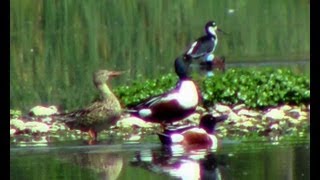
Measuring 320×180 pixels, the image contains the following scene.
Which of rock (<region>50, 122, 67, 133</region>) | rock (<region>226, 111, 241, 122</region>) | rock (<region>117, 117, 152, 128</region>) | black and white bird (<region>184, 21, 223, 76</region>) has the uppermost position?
black and white bird (<region>184, 21, 223, 76</region>)

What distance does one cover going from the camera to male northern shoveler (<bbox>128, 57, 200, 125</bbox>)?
54.9 ft

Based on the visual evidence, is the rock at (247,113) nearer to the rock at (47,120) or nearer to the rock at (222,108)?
the rock at (222,108)

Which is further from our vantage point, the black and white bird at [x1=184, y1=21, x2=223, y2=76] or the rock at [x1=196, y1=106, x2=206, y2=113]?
the black and white bird at [x1=184, y1=21, x2=223, y2=76]

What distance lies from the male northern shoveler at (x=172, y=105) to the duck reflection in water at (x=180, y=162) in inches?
65.3

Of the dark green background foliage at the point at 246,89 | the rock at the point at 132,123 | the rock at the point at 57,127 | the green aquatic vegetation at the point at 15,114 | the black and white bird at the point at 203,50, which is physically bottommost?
the rock at the point at 57,127

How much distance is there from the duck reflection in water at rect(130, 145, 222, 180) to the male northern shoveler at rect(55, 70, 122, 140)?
103 cm

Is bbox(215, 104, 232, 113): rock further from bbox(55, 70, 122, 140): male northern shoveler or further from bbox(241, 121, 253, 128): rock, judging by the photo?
bbox(55, 70, 122, 140): male northern shoveler

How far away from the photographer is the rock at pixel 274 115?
17.4 meters

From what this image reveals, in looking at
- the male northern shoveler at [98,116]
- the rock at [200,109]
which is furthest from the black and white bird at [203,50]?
the male northern shoveler at [98,116]

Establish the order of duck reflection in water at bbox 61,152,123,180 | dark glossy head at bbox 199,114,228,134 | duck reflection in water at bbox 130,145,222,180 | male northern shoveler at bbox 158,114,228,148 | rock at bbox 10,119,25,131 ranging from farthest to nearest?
rock at bbox 10,119,25,131 < dark glossy head at bbox 199,114,228,134 < male northern shoveler at bbox 158,114,228,148 < duck reflection in water at bbox 61,152,123,180 < duck reflection in water at bbox 130,145,222,180

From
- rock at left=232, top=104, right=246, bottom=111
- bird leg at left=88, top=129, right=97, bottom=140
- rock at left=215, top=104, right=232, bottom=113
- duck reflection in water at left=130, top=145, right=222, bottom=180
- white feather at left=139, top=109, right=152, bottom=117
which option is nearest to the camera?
duck reflection in water at left=130, top=145, right=222, bottom=180

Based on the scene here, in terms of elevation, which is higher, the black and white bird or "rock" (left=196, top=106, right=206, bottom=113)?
the black and white bird

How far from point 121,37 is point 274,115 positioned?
55.5 feet

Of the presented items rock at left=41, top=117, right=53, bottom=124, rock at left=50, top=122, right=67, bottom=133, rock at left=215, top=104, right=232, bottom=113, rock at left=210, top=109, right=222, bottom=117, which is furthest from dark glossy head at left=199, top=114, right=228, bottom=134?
rock at left=41, top=117, right=53, bottom=124
